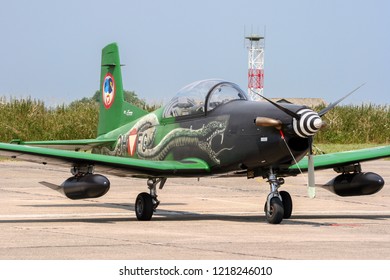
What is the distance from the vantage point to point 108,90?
2117 cm

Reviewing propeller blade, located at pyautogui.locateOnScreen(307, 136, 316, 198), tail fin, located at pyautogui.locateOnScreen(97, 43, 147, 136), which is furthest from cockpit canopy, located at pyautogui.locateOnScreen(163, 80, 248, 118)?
tail fin, located at pyautogui.locateOnScreen(97, 43, 147, 136)

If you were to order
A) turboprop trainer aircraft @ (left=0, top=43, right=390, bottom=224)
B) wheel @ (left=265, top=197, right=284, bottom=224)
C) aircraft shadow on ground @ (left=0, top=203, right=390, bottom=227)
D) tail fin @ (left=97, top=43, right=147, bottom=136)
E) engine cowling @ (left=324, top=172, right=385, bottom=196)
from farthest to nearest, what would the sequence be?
1. tail fin @ (left=97, top=43, right=147, bottom=136)
2. engine cowling @ (left=324, top=172, right=385, bottom=196)
3. aircraft shadow on ground @ (left=0, top=203, right=390, bottom=227)
4. wheel @ (left=265, top=197, right=284, bottom=224)
5. turboprop trainer aircraft @ (left=0, top=43, right=390, bottom=224)

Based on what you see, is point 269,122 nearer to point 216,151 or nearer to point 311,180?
point 311,180

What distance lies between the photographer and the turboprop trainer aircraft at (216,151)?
14992 millimetres

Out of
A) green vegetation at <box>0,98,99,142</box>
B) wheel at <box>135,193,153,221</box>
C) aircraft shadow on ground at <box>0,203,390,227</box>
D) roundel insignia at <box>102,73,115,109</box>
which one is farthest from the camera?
green vegetation at <box>0,98,99,142</box>

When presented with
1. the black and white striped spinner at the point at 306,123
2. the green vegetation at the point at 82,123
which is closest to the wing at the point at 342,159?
the black and white striped spinner at the point at 306,123

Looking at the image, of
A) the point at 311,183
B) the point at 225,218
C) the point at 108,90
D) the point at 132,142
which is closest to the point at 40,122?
the point at 108,90

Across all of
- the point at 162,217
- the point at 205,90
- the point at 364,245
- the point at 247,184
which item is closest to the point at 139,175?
the point at 162,217

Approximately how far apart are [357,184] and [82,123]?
85.4 feet

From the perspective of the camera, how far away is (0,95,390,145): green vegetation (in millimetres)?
41344

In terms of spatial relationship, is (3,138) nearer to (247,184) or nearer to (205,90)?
(247,184)

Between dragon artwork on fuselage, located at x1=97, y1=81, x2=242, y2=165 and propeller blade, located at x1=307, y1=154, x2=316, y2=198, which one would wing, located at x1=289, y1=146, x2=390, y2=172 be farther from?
dragon artwork on fuselage, located at x1=97, y1=81, x2=242, y2=165

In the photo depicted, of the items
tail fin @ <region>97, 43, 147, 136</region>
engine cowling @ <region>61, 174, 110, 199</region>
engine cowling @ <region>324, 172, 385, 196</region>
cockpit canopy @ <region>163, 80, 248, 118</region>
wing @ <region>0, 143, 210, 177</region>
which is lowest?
engine cowling @ <region>61, 174, 110, 199</region>

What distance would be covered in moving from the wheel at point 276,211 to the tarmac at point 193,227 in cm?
12
